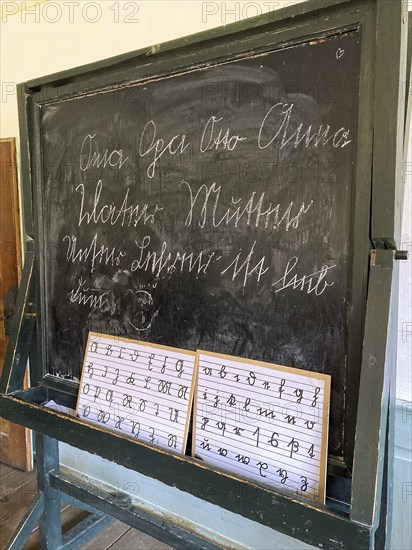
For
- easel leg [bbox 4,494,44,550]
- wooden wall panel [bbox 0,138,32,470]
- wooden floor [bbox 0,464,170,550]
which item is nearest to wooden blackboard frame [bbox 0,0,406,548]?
easel leg [bbox 4,494,44,550]

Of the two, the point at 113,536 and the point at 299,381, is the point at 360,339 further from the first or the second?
the point at 113,536

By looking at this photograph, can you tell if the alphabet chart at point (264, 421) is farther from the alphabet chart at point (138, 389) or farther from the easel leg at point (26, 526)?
the easel leg at point (26, 526)

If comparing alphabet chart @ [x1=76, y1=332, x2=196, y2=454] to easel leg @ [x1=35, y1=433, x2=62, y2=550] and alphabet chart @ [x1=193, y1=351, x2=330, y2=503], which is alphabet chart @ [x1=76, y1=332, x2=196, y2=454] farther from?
easel leg @ [x1=35, y1=433, x2=62, y2=550]

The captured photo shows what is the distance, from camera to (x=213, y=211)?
44.2 inches

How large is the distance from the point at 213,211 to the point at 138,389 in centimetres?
57

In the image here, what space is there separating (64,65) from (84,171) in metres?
0.89

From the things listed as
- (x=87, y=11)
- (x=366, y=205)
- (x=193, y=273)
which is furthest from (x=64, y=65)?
Result: (x=366, y=205)

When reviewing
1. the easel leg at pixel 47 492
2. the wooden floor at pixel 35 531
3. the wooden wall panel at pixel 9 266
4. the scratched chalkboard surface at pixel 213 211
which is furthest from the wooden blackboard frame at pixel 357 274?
the wooden wall panel at pixel 9 266

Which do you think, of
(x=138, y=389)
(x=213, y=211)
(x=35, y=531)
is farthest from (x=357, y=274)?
(x=35, y=531)

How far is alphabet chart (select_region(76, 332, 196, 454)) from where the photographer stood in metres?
1.15

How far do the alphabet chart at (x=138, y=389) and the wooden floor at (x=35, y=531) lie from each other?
2.77 ft

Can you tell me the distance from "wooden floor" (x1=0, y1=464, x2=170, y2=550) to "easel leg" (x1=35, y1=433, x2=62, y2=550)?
0.70 ft

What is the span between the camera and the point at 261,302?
3.51ft

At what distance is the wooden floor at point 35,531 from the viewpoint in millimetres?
1761
